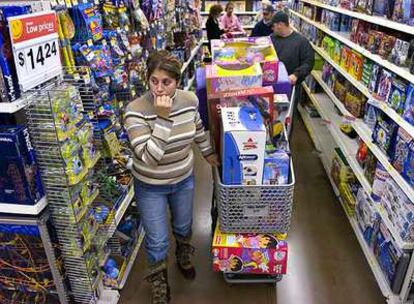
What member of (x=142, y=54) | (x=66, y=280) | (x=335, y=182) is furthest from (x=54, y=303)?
(x=335, y=182)

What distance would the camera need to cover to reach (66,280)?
1896mm

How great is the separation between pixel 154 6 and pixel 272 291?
2.65m

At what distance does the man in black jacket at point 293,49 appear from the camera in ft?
12.0

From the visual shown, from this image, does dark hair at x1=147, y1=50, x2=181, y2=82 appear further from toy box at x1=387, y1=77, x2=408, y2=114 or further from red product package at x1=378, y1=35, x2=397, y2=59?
red product package at x1=378, y1=35, x2=397, y2=59

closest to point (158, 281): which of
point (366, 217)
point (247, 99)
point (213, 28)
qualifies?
point (247, 99)

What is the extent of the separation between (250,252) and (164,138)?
0.82 meters

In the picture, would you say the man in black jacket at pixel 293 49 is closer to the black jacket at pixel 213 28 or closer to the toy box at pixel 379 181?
the toy box at pixel 379 181

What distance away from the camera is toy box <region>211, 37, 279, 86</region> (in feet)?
6.84

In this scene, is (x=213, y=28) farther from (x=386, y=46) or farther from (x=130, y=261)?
(x=130, y=261)

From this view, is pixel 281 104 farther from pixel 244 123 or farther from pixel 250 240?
pixel 250 240

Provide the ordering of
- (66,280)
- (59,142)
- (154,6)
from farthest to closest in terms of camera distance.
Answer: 1. (154,6)
2. (66,280)
3. (59,142)

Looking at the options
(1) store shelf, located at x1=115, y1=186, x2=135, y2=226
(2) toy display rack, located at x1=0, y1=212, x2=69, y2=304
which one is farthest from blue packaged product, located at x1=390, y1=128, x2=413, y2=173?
(2) toy display rack, located at x1=0, y1=212, x2=69, y2=304

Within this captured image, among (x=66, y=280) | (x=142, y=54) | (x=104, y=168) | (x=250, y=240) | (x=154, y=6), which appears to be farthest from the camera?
(x=154, y=6)

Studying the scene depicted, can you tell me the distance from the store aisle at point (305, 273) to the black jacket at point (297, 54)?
1.28 metres
